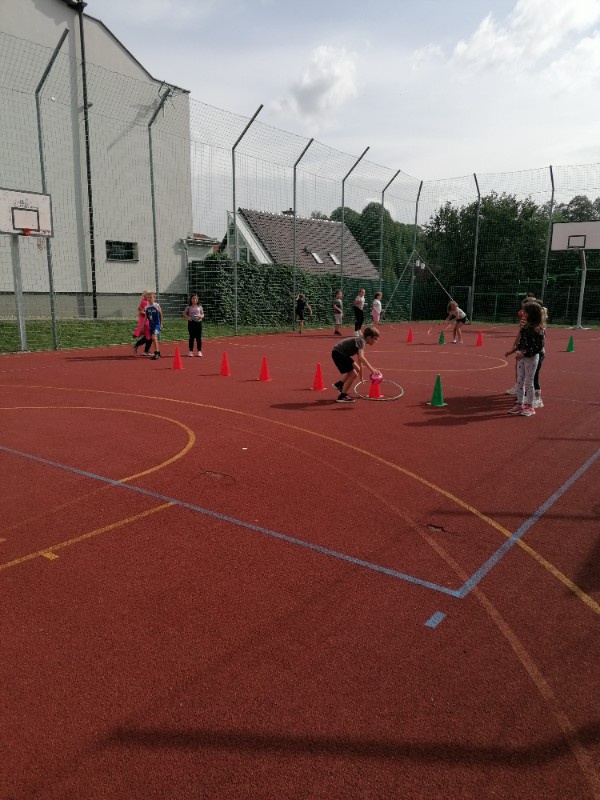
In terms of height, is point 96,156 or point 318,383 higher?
point 96,156

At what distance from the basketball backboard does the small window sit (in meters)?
8.25

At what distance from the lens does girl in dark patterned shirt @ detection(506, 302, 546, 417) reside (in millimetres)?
8492

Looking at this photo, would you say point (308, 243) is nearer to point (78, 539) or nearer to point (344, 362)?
point (344, 362)

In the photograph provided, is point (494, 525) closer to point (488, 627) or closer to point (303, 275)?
point (488, 627)

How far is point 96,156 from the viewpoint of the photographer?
23594 millimetres

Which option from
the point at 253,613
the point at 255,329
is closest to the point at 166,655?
the point at 253,613

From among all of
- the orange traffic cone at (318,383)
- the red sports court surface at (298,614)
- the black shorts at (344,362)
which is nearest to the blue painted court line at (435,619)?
the red sports court surface at (298,614)

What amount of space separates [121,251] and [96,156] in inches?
152

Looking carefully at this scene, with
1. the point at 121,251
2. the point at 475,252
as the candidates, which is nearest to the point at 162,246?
the point at 121,251

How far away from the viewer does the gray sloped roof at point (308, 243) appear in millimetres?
32125

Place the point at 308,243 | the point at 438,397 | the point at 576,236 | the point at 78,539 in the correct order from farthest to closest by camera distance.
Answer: the point at 308,243, the point at 576,236, the point at 438,397, the point at 78,539

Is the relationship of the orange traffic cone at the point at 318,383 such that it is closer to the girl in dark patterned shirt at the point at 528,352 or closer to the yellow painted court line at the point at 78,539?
the girl in dark patterned shirt at the point at 528,352

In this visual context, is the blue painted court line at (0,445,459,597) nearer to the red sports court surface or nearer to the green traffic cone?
the red sports court surface

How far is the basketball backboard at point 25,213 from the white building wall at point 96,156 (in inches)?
215
